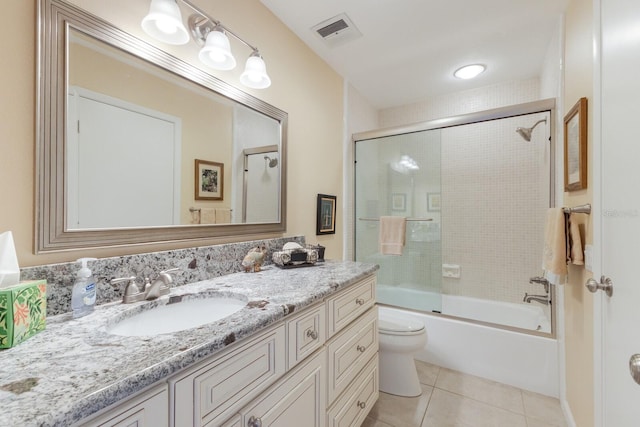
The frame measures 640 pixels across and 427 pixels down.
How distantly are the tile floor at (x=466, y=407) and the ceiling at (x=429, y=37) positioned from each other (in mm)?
2356

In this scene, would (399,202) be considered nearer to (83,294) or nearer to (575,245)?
(575,245)

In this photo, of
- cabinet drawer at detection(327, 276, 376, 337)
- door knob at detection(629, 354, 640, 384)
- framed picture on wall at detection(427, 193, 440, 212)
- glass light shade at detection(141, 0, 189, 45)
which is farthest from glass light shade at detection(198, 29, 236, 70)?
framed picture on wall at detection(427, 193, 440, 212)

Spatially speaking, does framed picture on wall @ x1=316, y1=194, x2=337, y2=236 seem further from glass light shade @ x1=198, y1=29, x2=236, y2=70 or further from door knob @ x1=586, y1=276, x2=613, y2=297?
door knob @ x1=586, y1=276, x2=613, y2=297

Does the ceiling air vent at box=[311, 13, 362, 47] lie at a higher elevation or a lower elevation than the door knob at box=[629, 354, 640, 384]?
higher

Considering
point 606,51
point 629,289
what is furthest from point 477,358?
point 606,51

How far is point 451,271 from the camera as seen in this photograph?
2791 mm

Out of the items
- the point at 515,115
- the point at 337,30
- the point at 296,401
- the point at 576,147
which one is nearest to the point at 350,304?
the point at 296,401

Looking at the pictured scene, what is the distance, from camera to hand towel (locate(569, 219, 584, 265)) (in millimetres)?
1290

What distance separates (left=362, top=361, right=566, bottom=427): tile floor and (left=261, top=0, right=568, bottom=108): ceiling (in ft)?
7.73

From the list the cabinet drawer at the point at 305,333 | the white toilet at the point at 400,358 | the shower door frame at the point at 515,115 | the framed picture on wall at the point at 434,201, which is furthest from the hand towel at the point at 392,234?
the cabinet drawer at the point at 305,333

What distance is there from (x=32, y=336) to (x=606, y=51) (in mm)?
2002

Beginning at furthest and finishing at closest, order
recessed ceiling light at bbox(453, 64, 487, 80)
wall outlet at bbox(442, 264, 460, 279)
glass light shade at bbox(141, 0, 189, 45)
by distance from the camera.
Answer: wall outlet at bbox(442, 264, 460, 279) → recessed ceiling light at bbox(453, 64, 487, 80) → glass light shade at bbox(141, 0, 189, 45)

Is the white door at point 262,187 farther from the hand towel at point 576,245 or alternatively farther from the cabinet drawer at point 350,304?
Result: the hand towel at point 576,245

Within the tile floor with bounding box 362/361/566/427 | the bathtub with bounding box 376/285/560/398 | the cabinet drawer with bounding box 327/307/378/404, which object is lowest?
the tile floor with bounding box 362/361/566/427
